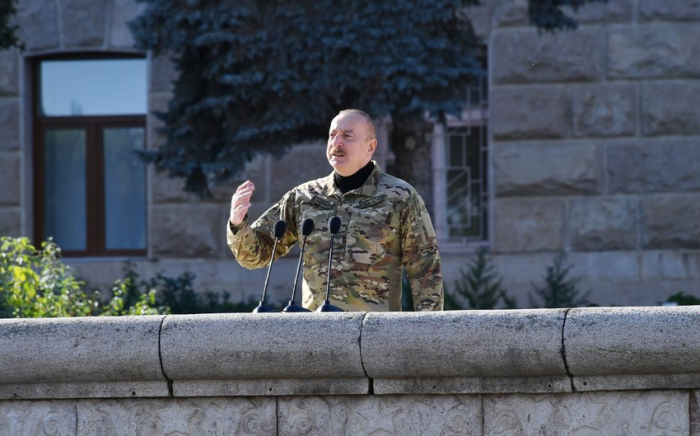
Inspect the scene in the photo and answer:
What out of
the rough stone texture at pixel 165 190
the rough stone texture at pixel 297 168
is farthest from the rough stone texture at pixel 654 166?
the rough stone texture at pixel 165 190

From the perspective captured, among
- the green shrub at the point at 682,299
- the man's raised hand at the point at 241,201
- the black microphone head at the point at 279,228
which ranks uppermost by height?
the man's raised hand at the point at 241,201

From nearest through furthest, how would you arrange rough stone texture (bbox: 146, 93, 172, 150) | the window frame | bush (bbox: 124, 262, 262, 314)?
bush (bbox: 124, 262, 262, 314)
the window frame
rough stone texture (bbox: 146, 93, 172, 150)

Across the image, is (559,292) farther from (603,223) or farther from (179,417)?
(179,417)

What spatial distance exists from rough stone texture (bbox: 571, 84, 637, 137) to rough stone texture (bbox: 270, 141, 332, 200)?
89.1 inches

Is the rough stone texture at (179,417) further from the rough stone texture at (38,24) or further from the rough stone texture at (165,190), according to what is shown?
the rough stone texture at (38,24)

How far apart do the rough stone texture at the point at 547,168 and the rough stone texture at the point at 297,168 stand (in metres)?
1.56

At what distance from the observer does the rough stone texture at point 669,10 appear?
1193cm

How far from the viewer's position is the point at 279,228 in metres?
5.64

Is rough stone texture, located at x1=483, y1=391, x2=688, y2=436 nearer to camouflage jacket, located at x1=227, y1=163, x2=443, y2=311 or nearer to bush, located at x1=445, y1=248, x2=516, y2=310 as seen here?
camouflage jacket, located at x1=227, y1=163, x2=443, y2=311

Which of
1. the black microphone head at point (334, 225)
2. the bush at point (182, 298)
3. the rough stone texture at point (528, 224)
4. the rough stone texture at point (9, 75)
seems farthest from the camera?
the rough stone texture at point (9, 75)

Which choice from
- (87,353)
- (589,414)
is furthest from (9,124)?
(589,414)

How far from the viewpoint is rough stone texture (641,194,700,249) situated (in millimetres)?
11961

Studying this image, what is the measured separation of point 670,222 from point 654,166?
50 centimetres

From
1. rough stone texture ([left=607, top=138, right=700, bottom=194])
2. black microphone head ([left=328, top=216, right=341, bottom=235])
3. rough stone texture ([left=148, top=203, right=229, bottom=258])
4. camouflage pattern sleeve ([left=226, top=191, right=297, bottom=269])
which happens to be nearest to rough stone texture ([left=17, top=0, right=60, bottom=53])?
rough stone texture ([left=148, top=203, right=229, bottom=258])
